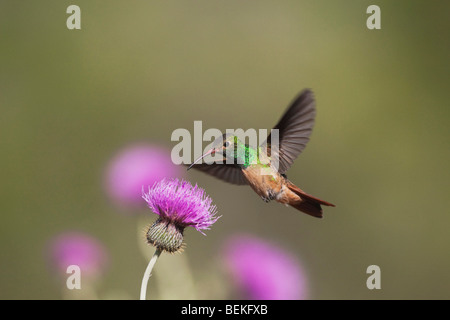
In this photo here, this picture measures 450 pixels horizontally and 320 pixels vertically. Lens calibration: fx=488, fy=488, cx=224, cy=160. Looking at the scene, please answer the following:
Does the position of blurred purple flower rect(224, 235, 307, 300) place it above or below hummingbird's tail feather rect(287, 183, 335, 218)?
below

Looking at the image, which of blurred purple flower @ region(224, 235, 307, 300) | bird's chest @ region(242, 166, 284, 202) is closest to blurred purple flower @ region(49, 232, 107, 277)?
blurred purple flower @ region(224, 235, 307, 300)

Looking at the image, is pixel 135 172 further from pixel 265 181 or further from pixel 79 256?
pixel 265 181

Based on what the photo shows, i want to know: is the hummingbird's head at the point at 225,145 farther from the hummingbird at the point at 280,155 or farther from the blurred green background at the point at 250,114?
the blurred green background at the point at 250,114

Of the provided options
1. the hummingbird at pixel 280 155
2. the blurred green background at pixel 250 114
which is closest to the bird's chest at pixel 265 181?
the hummingbird at pixel 280 155

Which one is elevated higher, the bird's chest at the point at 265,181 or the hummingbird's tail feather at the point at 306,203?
the bird's chest at the point at 265,181

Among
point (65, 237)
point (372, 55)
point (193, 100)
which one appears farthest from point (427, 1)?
point (65, 237)

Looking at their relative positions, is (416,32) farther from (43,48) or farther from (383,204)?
(43,48)

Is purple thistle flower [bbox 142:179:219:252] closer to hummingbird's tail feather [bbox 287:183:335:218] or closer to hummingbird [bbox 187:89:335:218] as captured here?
hummingbird [bbox 187:89:335:218]

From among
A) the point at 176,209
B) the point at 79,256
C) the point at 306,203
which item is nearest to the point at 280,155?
the point at 306,203
